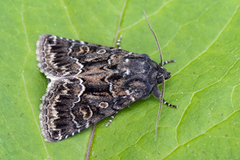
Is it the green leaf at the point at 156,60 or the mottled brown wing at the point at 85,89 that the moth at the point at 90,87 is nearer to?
the mottled brown wing at the point at 85,89

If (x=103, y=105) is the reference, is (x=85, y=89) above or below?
above

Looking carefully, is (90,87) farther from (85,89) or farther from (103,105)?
(103,105)

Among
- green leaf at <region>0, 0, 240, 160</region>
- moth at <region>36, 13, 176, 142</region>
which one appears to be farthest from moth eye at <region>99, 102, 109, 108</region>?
green leaf at <region>0, 0, 240, 160</region>

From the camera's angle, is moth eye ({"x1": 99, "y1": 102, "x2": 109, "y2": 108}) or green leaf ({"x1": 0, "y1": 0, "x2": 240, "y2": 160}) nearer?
green leaf ({"x1": 0, "y1": 0, "x2": 240, "y2": 160})

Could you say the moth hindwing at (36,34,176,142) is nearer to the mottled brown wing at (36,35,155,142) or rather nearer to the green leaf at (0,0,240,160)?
the mottled brown wing at (36,35,155,142)

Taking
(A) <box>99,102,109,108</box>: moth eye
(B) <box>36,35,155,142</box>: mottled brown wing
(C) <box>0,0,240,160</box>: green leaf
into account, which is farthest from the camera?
(A) <box>99,102,109,108</box>: moth eye

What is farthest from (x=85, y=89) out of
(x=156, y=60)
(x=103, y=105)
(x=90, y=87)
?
(x=156, y=60)

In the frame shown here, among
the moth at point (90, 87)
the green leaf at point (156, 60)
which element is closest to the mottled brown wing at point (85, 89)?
the moth at point (90, 87)
